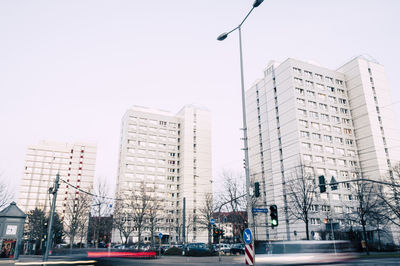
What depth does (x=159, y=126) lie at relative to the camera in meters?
95.1

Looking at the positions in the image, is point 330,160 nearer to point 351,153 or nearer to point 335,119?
point 351,153

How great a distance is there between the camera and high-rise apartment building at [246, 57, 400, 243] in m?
59.2

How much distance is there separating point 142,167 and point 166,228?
63.6 ft

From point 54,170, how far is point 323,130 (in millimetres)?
112153

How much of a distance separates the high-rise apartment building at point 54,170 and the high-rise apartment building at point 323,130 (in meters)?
84.6

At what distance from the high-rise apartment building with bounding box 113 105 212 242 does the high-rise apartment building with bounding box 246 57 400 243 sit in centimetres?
2517

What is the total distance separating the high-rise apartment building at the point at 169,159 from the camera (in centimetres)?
8500

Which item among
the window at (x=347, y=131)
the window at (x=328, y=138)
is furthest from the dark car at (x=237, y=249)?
the window at (x=347, y=131)

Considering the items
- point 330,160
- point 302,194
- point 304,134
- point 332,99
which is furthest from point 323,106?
point 302,194

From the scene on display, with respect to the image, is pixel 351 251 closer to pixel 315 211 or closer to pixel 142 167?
pixel 315 211

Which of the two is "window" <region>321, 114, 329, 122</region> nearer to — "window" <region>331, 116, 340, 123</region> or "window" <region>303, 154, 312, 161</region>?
"window" <region>331, 116, 340, 123</region>

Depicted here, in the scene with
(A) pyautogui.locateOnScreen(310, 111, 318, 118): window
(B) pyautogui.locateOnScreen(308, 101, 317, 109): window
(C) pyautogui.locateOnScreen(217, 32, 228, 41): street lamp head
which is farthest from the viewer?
(B) pyautogui.locateOnScreen(308, 101, 317, 109): window

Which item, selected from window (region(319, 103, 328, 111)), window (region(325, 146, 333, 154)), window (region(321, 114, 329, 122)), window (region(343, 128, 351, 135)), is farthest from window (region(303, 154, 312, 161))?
window (region(343, 128, 351, 135))

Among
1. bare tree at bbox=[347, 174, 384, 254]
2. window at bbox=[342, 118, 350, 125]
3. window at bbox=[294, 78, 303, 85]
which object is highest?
window at bbox=[294, 78, 303, 85]
